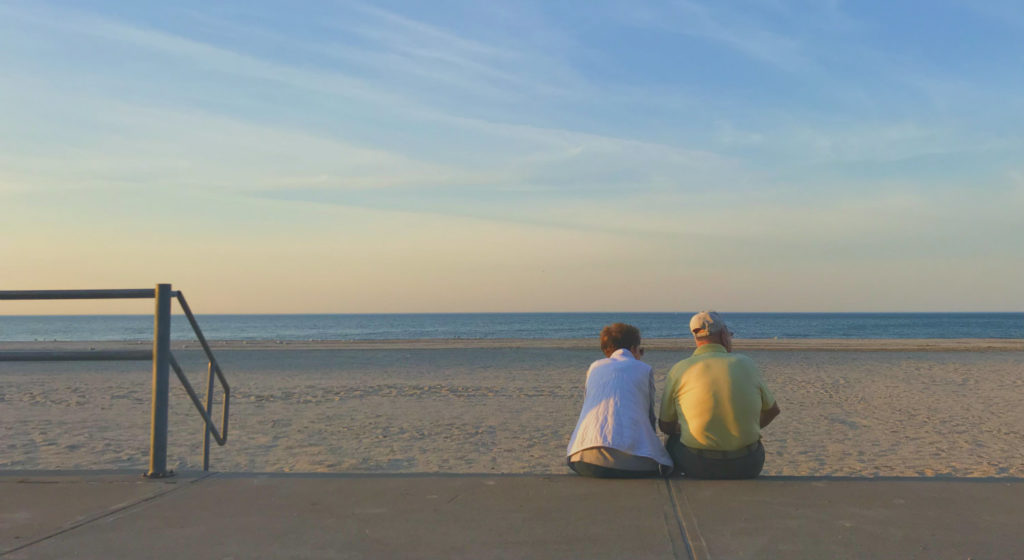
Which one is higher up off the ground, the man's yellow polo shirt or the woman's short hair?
the woman's short hair

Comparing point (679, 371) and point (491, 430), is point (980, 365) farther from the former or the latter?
point (679, 371)

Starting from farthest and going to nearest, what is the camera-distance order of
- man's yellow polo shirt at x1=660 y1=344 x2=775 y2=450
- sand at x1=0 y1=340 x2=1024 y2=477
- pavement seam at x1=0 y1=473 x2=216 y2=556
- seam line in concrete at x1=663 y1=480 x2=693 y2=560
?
sand at x1=0 y1=340 x2=1024 y2=477, man's yellow polo shirt at x1=660 y1=344 x2=775 y2=450, pavement seam at x1=0 y1=473 x2=216 y2=556, seam line in concrete at x1=663 y1=480 x2=693 y2=560

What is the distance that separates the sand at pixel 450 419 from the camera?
24.4ft

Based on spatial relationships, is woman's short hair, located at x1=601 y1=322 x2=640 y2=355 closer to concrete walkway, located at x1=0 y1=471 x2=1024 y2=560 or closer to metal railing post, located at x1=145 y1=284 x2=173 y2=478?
concrete walkway, located at x1=0 y1=471 x2=1024 y2=560

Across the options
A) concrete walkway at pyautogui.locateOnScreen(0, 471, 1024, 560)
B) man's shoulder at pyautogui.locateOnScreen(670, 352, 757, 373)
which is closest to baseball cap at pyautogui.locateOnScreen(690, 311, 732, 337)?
man's shoulder at pyautogui.locateOnScreen(670, 352, 757, 373)

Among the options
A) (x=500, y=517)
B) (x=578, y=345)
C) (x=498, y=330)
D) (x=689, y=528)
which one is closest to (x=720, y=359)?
(x=689, y=528)

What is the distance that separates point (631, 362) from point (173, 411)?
8663mm

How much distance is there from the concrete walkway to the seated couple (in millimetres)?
122

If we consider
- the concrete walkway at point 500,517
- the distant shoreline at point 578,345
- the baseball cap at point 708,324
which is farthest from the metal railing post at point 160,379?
the distant shoreline at point 578,345

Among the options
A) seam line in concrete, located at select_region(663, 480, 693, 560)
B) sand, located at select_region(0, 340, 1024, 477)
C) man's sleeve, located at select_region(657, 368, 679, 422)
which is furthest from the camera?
sand, located at select_region(0, 340, 1024, 477)

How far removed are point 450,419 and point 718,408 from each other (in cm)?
650

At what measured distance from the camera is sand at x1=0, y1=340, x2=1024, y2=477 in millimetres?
7438

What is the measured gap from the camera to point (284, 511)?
3.74m

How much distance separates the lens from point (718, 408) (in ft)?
14.0
